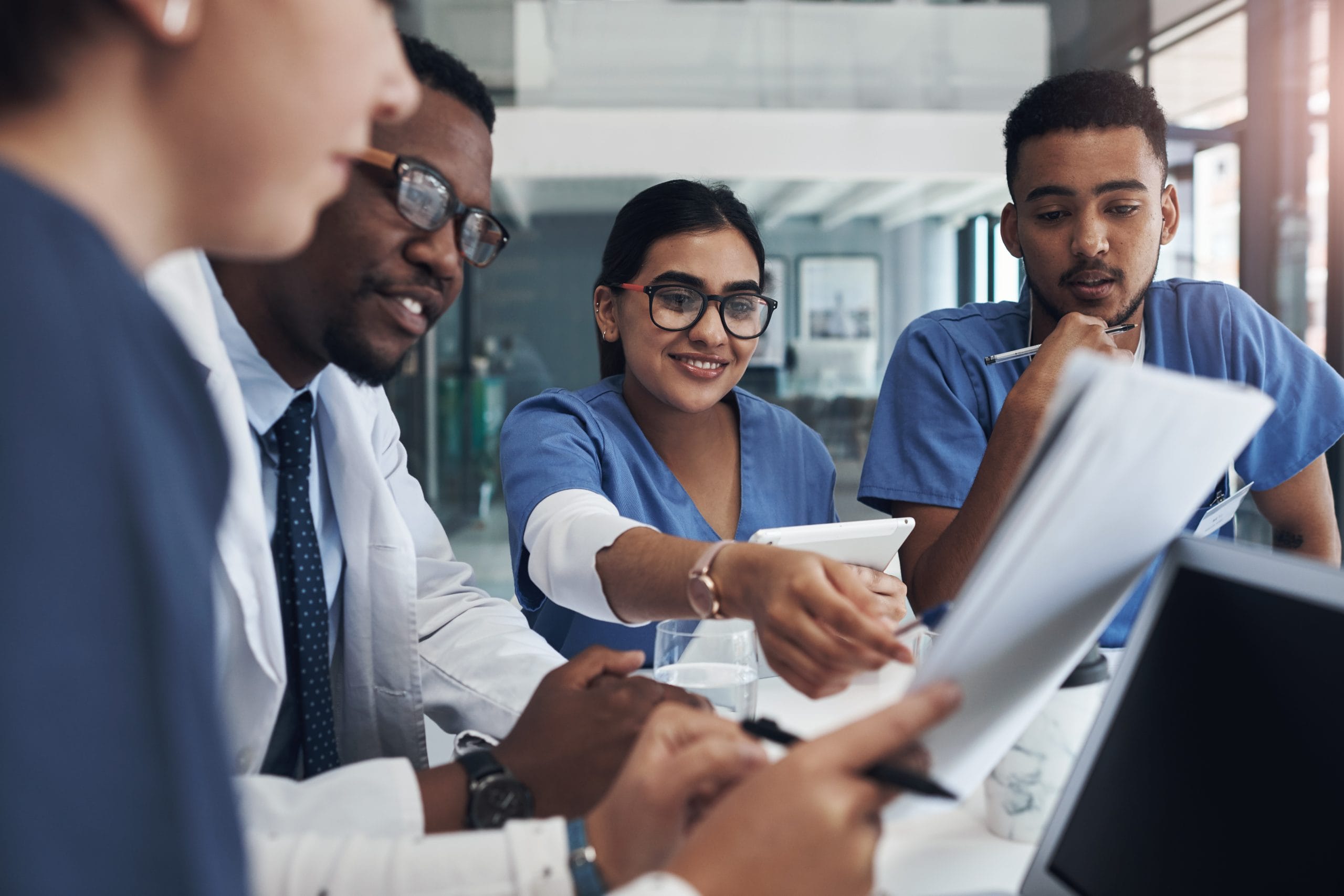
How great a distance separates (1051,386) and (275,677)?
1.17 meters

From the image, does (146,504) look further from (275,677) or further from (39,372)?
(275,677)

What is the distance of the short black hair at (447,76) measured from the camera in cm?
126

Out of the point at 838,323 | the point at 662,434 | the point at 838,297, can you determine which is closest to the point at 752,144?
the point at 838,297

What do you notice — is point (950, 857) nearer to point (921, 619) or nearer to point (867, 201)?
point (921, 619)

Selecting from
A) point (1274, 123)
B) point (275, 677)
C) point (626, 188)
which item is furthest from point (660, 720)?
point (1274, 123)

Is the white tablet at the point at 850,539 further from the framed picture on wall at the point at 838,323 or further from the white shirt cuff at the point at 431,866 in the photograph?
the framed picture on wall at the point at 838,323

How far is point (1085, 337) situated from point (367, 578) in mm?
1161

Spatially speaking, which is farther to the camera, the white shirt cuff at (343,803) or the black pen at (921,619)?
the white shirt cuff at (343,803)

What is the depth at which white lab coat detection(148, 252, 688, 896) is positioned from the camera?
0.74 metres

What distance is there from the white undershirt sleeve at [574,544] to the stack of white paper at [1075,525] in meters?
0.66

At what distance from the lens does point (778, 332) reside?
4.75 meters

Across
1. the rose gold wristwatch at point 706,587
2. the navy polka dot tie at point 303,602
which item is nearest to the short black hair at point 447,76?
the navy polka dot tie at point 303,602

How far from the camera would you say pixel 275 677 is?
3.62 ft

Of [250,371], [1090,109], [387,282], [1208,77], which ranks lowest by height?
[250,371]
